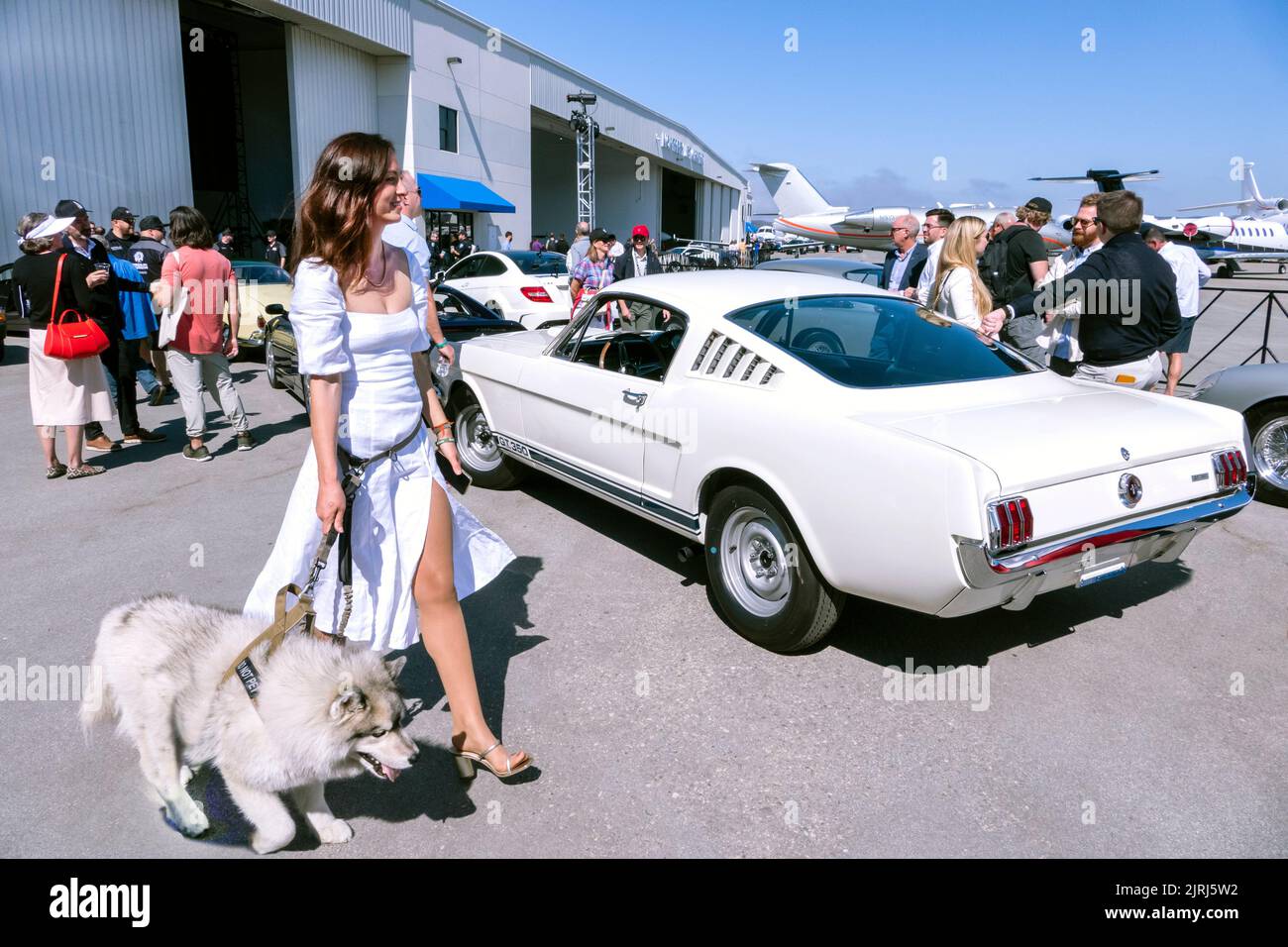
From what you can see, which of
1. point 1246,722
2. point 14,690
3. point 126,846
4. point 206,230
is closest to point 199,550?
point 14,690

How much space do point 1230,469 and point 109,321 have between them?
7.97m

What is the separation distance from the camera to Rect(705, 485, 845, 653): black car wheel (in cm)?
364

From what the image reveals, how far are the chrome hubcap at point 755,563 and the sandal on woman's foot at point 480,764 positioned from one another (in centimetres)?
143

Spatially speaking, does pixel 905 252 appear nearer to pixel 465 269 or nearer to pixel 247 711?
pixel 465 269

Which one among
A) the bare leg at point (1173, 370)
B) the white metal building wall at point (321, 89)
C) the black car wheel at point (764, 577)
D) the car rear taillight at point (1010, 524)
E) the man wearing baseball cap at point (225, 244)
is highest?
the white metal building wall at point (321, 89)

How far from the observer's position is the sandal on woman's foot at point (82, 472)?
21.5ft

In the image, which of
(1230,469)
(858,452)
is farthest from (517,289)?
(1230,469)

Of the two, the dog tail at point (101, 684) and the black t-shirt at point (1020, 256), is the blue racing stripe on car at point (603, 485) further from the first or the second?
the black t-shirt at point (1020, 256)

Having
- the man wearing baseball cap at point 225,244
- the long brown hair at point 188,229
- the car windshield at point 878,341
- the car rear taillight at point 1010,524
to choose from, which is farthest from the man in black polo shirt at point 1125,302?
the man wearing baseball cap at point 225,244

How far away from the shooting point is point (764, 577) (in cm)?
394

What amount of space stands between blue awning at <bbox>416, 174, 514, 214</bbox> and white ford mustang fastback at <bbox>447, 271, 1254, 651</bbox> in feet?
67.4

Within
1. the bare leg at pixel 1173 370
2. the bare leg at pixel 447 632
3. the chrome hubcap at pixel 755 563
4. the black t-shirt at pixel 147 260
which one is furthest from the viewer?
the black t-shirt at pixel 147 260

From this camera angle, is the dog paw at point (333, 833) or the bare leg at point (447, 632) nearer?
the dog paw at point (333, 833)
